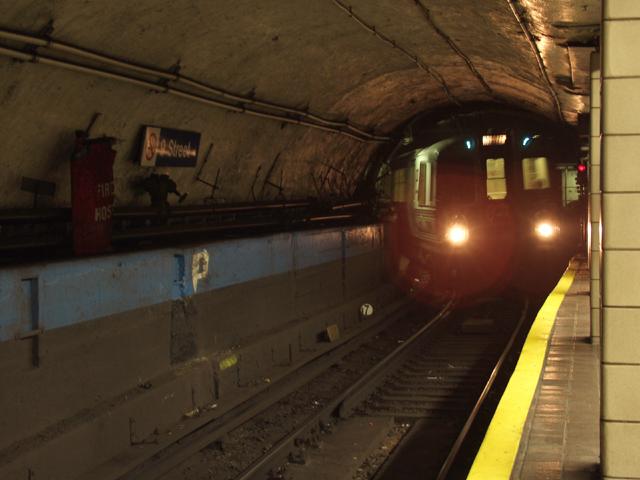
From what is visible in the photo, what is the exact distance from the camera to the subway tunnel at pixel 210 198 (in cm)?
594

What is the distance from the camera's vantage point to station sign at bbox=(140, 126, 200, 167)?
9.70m

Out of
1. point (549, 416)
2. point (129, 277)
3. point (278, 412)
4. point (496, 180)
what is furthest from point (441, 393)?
point (496, 180)

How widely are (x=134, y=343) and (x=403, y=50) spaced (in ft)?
21.7

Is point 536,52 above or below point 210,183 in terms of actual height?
above

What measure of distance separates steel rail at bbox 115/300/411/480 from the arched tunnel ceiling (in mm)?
2738

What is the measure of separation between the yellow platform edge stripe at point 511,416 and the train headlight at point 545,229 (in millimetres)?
7684

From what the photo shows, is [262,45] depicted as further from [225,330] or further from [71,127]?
[225,330]

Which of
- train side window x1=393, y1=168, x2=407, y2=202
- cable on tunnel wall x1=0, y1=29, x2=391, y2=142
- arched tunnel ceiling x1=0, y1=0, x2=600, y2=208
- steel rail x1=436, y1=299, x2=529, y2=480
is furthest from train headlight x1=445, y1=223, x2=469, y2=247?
cable on tunnel wall x1=0, y1=29, x2=391, y2=142

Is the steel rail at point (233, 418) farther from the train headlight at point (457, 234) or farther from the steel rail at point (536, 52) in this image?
the train headlight at point (457, 234)

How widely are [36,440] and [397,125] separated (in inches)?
574

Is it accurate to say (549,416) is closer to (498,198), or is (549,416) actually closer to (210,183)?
(210,183)

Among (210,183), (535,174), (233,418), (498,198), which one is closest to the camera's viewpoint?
(233,418)

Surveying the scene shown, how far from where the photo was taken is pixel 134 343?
25.4 ft

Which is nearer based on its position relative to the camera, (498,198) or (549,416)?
(549,416)
